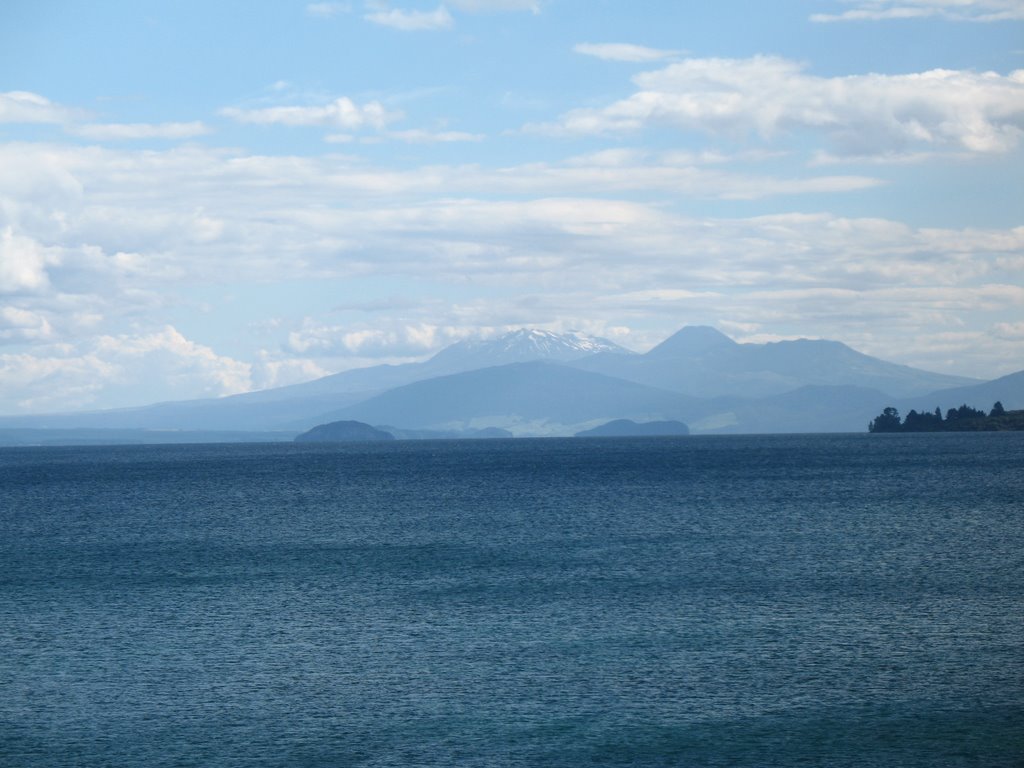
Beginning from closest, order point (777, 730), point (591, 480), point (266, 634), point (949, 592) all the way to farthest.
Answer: point (777, 730)
point (266, 634)
point (949, 592)
point (591, 480)

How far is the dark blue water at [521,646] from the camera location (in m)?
39.0

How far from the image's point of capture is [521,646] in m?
Answer: 52.2

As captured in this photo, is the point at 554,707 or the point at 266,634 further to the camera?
the point at 266,634

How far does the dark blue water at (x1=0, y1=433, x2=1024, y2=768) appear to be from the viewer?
39.0 m

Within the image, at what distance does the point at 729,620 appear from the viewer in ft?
189

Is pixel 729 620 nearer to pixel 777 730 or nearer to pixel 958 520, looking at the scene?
pixel 777 730

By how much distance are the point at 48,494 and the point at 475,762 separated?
152954 millimetres

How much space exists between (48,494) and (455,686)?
5696 inches

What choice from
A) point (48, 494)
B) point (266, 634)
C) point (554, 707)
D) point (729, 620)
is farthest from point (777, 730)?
point (48, 494)

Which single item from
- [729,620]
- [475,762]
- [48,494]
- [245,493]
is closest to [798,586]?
[729,620]

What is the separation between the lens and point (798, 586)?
6838cm

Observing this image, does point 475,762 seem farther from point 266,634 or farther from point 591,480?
point 591,480

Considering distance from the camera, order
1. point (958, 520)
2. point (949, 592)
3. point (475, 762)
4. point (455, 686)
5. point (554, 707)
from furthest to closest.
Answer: point (958, 520), point (949, 592), point (455, 686), point (554, 707), point (475, 762)

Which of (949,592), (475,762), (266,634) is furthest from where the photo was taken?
(949,592)
